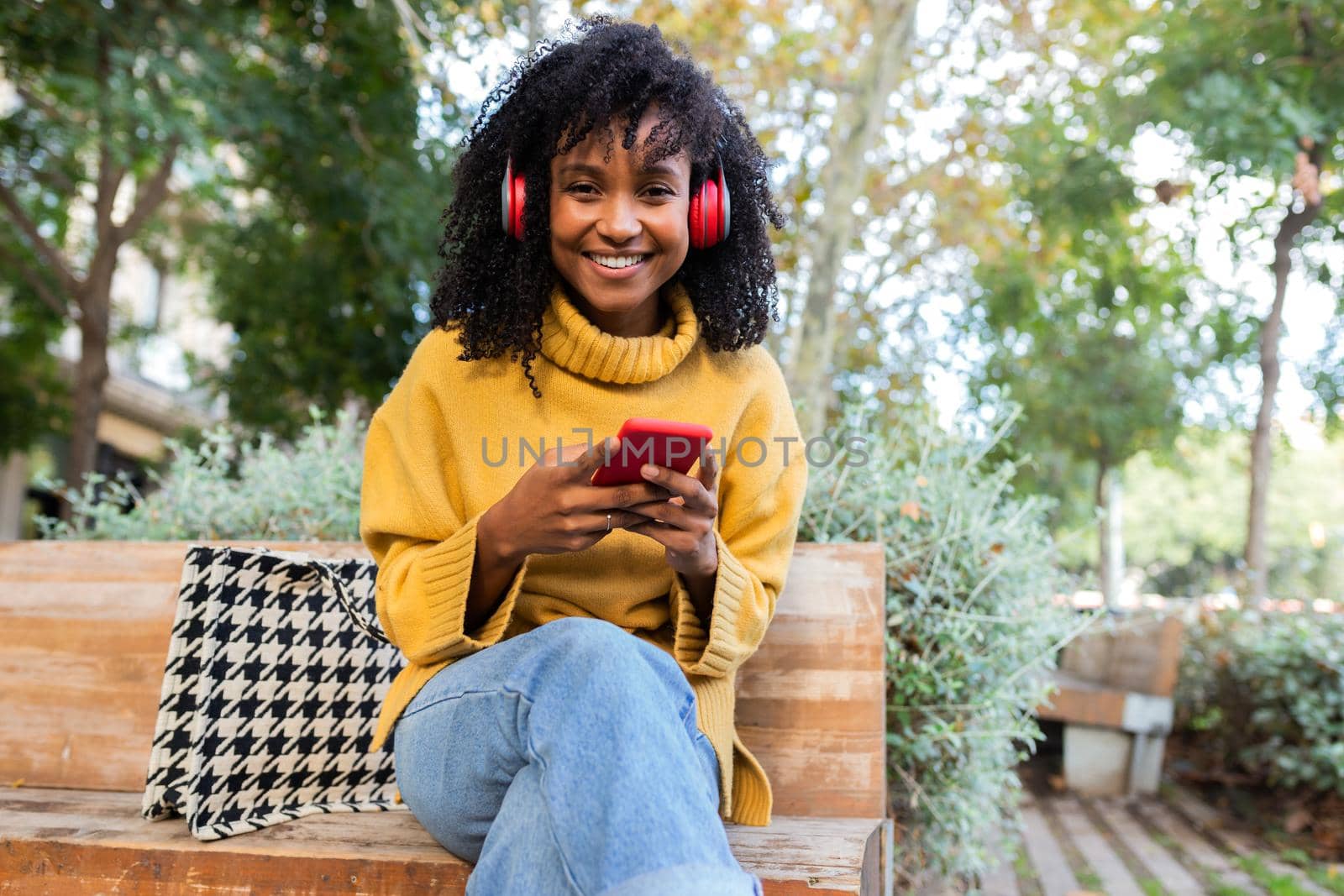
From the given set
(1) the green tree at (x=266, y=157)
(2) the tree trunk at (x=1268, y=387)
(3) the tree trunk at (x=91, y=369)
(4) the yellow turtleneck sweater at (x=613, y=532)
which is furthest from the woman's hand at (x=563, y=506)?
(3) the tree trunk at (x=91, y=369)

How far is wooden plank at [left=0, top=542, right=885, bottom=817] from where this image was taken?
2.39 metres

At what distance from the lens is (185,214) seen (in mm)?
15188

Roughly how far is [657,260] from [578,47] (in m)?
0.42

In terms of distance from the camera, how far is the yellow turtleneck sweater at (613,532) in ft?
6.24

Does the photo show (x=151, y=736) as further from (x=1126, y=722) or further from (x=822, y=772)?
(x=1126, y=722)

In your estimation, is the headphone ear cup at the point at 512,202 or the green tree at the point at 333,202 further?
the green tree at the point at 333,202

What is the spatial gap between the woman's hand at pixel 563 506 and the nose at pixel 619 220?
434 mm

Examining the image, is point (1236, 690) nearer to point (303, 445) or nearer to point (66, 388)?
point (303, 445)

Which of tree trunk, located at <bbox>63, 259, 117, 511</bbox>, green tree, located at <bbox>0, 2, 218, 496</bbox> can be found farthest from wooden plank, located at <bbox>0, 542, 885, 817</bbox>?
tree trunk, located at <bbox>63, 259, 117, 511</bbox>

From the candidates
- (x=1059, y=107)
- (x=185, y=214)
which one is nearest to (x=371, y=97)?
(x=1059, y=107)

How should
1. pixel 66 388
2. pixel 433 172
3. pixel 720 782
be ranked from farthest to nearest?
1. pixel 66 388
2. pixel 433 172
3. pixel 720 782

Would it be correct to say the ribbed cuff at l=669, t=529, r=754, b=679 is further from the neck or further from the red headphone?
the red headphone

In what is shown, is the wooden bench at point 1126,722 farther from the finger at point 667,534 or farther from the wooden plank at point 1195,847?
the finger at point 667,534

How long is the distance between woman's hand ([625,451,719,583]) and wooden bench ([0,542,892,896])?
51cm
